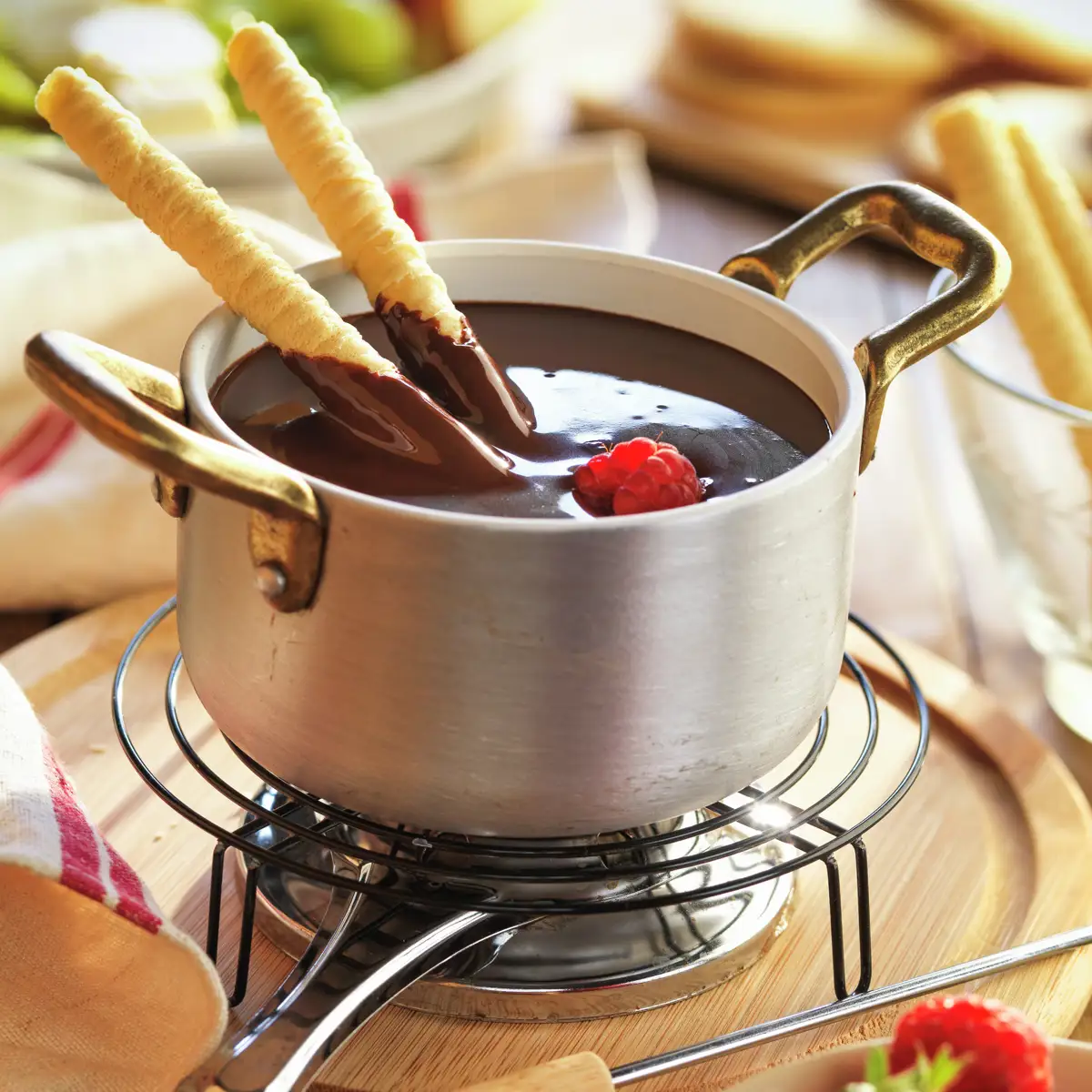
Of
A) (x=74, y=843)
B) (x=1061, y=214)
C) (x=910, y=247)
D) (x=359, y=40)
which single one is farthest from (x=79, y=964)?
(x=359, y=40)

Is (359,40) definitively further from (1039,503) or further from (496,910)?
(496,910)

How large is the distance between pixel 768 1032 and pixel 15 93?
112 cm

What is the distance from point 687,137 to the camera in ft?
5.46

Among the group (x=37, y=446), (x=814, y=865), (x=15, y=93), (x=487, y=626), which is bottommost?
(x=814, y=865)

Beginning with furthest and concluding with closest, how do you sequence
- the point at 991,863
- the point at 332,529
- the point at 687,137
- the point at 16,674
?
the point at 687,137 < the point at 16,674 < the point at 991,863 < the point at 332,529

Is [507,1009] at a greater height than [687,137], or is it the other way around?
[687,137]

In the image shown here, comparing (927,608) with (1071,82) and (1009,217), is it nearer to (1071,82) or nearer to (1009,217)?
(1009,217)

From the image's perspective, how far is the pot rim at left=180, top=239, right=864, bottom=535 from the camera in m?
0.52

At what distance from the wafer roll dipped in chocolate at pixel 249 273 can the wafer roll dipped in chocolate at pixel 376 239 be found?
0.13 ft

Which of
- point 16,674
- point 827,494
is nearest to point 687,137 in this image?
point 16,674

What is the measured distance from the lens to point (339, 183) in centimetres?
66

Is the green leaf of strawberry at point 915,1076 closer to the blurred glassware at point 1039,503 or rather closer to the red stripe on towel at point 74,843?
the red stripe on towel at point 74,843

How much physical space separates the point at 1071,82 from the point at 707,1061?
4.59 feet

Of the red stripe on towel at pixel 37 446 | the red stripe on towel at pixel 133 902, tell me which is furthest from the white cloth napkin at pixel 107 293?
the red stripe on towel at pixel 133 902
